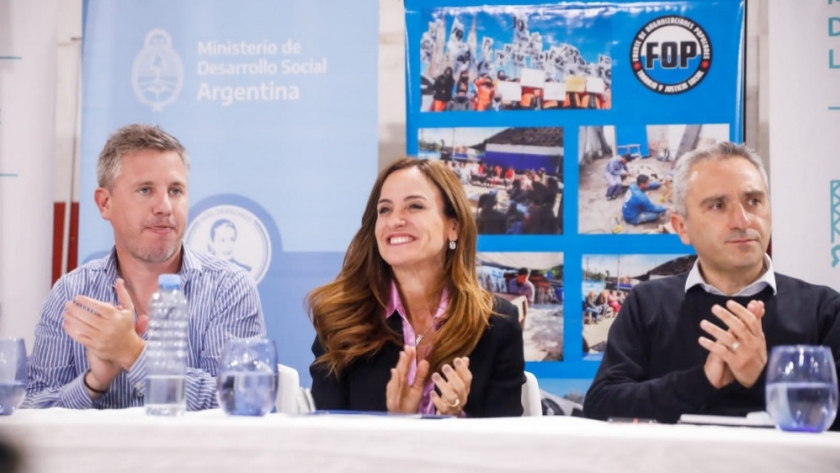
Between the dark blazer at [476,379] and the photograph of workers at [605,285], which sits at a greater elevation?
the photograph of workers at [605,285]

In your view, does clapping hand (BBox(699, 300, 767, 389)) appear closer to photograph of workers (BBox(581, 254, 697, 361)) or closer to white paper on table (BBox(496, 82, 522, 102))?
→ photograph of workers (BBox(581, 254, 697, 361))

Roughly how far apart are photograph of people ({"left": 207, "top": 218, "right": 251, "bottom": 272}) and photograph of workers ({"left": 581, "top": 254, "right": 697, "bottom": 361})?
144cm

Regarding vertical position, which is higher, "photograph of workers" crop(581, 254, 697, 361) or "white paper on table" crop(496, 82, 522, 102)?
"white paper on table" crop(496, 82, 522, 102)

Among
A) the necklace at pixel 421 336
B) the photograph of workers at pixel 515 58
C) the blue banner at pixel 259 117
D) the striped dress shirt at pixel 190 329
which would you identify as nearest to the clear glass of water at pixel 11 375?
the striped dress shirt at pixel 190 329

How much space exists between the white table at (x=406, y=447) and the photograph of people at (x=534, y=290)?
234 cm

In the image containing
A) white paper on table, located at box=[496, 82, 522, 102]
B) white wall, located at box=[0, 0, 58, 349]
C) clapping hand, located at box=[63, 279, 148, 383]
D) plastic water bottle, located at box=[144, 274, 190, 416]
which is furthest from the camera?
white wall, located at box=[0, 0, 58, 349]

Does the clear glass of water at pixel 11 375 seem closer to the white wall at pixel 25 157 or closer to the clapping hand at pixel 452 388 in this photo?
the clapping hand at pixel 452 388

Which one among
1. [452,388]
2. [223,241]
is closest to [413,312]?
[452,388]

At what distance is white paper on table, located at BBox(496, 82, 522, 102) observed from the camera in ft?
12.7

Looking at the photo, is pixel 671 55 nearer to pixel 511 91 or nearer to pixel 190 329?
pixel 511 91

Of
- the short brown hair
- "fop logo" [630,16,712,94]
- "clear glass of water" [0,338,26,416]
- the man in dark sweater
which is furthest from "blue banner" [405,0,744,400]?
"clear glass of water" [0,338,26,416]

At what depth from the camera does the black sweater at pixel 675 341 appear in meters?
2.29

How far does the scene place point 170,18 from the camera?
13.0 ft

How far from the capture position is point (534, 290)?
3863 mm
